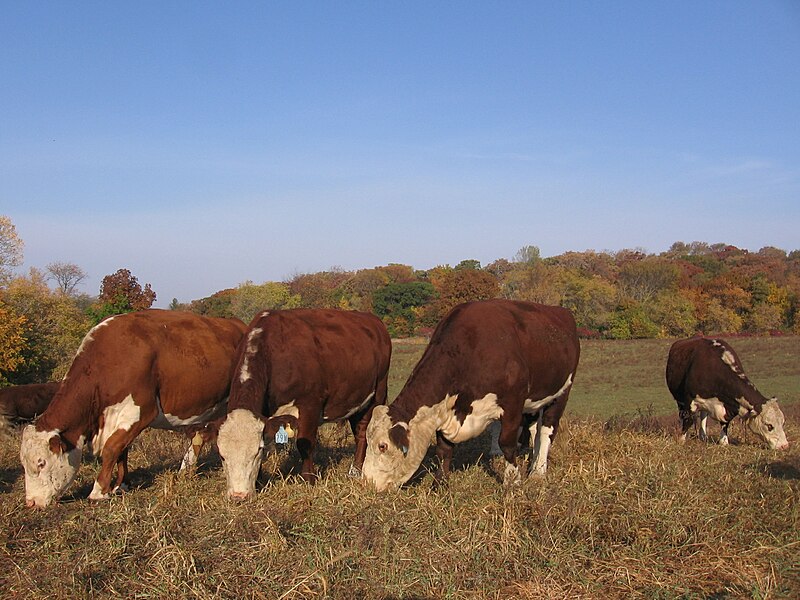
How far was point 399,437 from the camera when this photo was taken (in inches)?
266

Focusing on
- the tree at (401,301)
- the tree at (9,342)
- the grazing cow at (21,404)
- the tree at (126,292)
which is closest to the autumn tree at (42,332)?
the tree at (9,342)

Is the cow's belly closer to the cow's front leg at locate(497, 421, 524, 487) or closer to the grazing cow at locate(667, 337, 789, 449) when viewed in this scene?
the grazing cow at locate(667, 337, 789, 449)

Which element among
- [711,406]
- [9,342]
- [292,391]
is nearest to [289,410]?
[292,391]

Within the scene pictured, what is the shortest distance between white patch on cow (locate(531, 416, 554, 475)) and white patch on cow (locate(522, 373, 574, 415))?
26 cm

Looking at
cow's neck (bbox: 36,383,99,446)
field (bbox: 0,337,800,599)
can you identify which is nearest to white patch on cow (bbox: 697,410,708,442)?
field (bbox: 0,337,800,599)

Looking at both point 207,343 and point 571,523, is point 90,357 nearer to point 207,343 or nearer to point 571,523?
point 207,343

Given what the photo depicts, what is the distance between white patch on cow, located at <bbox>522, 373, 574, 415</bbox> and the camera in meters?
8.35

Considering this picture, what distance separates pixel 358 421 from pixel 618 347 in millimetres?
45359

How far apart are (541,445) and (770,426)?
4977 millimetres

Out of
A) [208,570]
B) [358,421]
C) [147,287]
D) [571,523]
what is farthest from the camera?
[147,287]

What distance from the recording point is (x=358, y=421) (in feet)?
31.4

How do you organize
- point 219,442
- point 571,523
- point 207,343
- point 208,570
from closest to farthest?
point 208,570, point 571,523, point 219,442, point 207,343

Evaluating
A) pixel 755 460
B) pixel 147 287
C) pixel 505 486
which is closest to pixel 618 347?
pixel 147 287

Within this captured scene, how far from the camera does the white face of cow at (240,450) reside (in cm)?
656
